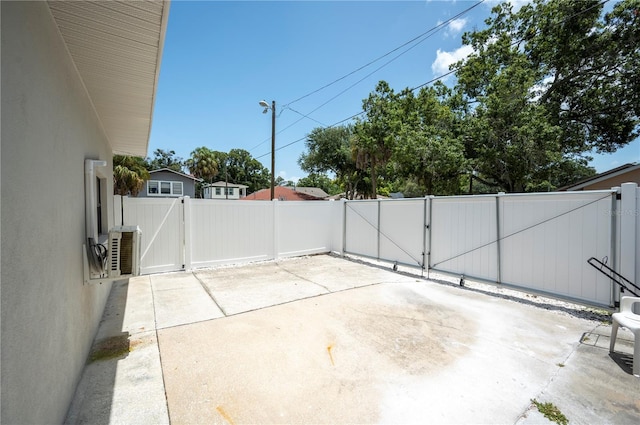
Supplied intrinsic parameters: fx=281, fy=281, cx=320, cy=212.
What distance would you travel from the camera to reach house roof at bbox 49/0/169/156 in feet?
6.48

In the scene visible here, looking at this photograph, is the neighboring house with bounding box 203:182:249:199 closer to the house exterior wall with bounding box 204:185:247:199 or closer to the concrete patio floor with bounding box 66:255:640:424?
the house exterior wall with bounding box 204:185:247:199

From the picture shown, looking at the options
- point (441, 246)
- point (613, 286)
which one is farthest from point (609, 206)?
point (441, 246)

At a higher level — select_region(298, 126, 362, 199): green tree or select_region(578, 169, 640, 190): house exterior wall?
select_region(298, 126, 362, 199): green tree

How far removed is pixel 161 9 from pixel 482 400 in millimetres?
3955

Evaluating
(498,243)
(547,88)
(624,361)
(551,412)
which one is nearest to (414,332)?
(551,412)

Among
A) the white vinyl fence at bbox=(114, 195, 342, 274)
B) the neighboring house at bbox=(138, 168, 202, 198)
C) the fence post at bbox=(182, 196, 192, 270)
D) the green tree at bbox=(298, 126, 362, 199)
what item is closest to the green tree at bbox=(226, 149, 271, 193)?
the neighboring house at bbox=(138, 168, 202, 198)

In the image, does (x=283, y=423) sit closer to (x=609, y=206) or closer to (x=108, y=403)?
(x=108, y=403)

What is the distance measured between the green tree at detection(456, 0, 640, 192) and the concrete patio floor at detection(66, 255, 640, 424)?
39.2ft

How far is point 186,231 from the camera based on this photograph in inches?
267

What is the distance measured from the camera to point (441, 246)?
6.40m

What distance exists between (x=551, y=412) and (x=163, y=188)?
2634 centimetres

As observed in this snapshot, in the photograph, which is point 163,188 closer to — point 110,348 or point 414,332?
point 110,348

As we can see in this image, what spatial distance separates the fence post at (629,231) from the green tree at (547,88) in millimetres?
10773

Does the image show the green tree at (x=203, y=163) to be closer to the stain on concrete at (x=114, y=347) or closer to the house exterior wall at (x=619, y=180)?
the stain on concrete at (x=114, y=347)
